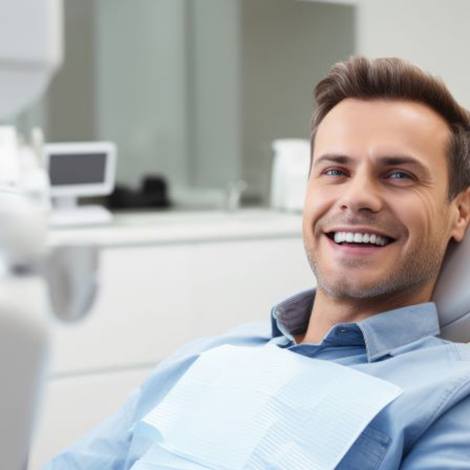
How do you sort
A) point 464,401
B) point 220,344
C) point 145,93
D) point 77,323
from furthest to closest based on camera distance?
1. point 145,93
2. point 220,344
3. point 464,401
4. point 77,323

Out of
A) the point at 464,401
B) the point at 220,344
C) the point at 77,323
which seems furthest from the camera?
the point at 220,344

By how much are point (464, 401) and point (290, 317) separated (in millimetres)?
442

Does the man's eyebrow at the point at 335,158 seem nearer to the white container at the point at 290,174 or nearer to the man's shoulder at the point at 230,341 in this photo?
the man's shoulder at the point at 230,341

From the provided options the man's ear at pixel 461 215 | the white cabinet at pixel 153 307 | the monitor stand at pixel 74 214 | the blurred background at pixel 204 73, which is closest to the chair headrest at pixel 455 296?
the man's ear at pixel 461 215

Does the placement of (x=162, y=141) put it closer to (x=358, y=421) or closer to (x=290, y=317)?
(x=290, y=317)

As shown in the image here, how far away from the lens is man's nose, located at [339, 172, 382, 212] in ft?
4.34

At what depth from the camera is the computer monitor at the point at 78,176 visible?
3221mm

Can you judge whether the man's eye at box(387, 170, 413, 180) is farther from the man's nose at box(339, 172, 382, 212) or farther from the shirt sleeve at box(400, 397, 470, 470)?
the shirt sleeve at box(400, 397, 470, 470)

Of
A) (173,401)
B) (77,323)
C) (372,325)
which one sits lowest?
(173,401)

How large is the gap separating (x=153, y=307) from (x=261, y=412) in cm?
189

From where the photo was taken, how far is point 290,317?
1520 millimetres

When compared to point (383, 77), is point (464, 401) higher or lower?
lower

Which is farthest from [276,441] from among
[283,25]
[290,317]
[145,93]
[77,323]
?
[283,25]

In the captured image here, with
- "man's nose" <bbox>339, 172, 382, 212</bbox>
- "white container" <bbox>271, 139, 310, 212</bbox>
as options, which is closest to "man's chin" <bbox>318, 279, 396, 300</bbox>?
"man's nose" <bbox>339, 172, 382, 212</bbox>
